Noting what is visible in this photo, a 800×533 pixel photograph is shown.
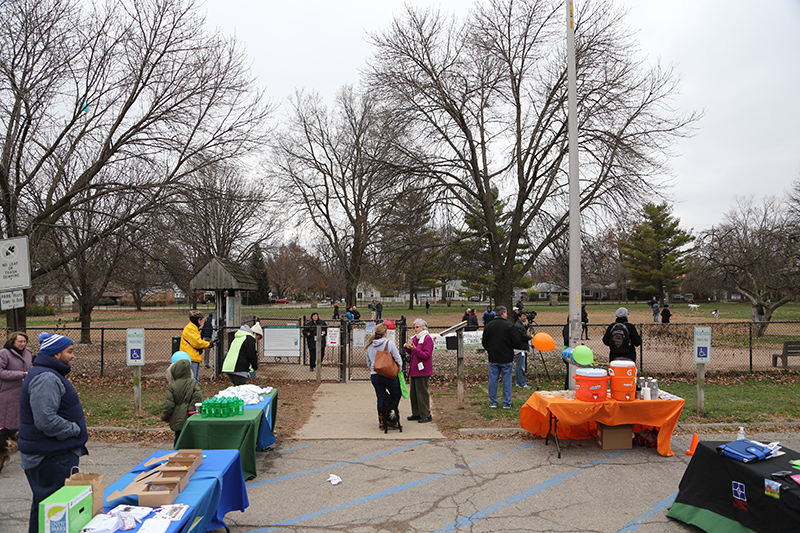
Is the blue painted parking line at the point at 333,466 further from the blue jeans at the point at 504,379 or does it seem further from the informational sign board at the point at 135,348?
the informational sign board at the point at 135,348

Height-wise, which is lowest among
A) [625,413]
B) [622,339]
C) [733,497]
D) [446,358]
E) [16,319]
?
[446,358]

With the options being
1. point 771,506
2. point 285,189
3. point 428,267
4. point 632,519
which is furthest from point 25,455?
point 285,189

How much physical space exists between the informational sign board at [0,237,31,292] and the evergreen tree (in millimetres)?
62610

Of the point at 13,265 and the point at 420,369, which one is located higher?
the point at 13,265

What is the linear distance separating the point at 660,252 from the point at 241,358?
6437cm

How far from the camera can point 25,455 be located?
14.3ft

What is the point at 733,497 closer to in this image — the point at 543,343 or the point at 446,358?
the point at 543,343

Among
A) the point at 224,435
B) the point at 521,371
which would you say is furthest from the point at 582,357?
the point at 224,435

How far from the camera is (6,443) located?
256 inches

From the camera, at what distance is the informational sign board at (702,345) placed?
9.29 m

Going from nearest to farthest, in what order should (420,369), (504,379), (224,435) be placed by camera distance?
(224,435), (420,369), (504,379)

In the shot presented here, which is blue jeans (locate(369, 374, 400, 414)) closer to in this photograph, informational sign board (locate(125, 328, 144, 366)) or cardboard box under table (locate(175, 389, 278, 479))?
cardboard box under table (locate(175, 389, 278, 479))

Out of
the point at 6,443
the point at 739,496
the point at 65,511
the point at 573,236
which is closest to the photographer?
the point at 65,511

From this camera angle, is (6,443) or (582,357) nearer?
(6,443)
